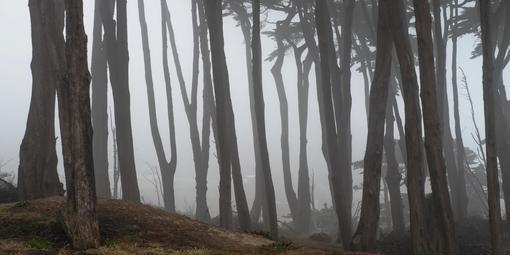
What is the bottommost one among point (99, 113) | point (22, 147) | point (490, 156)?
point (490, 156)

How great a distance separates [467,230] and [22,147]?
14.4m

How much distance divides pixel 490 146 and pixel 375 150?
2.73m

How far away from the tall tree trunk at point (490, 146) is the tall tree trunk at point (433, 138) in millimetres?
1602

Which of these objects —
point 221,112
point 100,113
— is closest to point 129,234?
point 221,112

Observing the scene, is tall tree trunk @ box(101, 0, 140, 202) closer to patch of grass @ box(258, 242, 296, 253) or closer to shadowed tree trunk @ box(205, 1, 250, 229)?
shadowed tree trunk @ box(205, 1, 250, 229)

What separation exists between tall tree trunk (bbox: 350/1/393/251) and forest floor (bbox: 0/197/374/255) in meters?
3.36

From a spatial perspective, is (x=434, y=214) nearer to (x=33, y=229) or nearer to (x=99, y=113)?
(x=33, y=229)

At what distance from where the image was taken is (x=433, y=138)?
11203 millimetres

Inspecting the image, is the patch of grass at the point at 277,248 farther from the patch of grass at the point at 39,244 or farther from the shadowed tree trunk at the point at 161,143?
the shadowed tree trunk at the point at 161,143

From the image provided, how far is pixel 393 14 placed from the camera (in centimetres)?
1318

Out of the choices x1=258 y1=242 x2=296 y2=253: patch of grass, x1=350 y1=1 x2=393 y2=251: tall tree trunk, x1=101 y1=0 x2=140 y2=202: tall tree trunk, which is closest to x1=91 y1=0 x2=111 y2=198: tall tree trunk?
x1=101 y1=0 x2=140 y2=202: tall tree trunk

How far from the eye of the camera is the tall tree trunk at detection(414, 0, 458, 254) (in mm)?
10898

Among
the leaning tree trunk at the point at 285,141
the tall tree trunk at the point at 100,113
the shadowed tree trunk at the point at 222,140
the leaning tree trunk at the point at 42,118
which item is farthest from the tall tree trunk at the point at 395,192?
the leaning tree trunk at the point at 42,118

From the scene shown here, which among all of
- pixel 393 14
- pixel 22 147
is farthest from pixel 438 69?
pixel 22 147
